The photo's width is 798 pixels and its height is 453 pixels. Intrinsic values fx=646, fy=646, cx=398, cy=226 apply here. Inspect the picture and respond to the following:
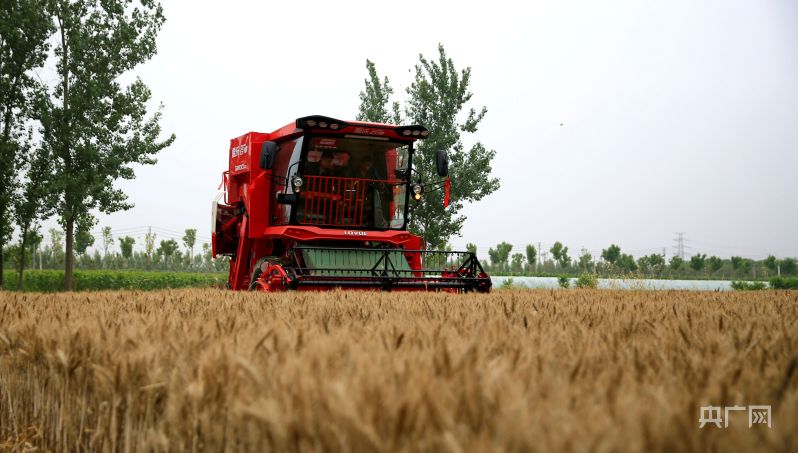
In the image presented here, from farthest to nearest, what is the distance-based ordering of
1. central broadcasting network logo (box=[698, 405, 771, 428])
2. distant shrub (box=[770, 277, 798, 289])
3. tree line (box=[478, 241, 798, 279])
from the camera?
1. tree line (box=[478, 241, 798, 279])
2. distant shrub (box=[770, 277, 798, 289])
3. central broadcasting network logo (box=[698, 405, 771, 428])

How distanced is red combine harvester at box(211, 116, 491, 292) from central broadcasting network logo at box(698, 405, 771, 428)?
7.87m

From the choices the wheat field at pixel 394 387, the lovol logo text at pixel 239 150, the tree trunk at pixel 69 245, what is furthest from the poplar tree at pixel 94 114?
the wheat field at pixel 394 387

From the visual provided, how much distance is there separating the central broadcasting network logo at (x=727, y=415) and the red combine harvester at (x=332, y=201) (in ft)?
25.8

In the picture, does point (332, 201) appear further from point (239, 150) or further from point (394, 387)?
point (394, 387)

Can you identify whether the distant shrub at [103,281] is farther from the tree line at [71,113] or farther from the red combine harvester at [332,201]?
the red combine harvester at [332,201]

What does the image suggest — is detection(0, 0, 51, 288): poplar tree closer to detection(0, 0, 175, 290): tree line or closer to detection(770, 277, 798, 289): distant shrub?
detection(0, 0, 175, 290): tree line

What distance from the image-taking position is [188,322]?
314 centimetres

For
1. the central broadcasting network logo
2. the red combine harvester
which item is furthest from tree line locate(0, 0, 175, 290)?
the central broadcasting network logo

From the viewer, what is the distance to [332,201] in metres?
10.8

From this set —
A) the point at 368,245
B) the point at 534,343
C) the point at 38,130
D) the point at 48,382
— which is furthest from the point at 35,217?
the point at 534,343

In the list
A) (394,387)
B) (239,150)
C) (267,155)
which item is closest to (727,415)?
(394,387)

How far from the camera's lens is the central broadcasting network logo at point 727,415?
52.1 inches

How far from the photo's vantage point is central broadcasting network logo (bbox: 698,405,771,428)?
1.32 meters

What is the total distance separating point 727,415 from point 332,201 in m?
9.71
